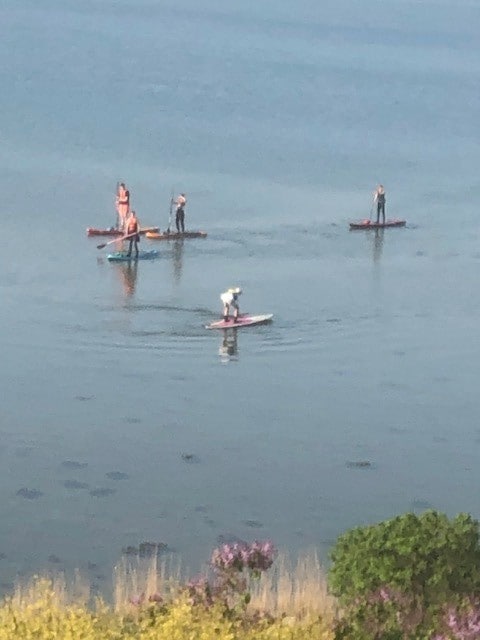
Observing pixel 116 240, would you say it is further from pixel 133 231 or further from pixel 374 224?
pixel 374 224

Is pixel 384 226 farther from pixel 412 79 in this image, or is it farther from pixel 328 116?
pixel 412 79

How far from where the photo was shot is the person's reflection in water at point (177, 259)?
4007 cm

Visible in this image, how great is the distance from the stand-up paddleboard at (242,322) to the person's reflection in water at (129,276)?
4.10 m

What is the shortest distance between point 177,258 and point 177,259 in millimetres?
129

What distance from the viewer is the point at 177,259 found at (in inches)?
1666

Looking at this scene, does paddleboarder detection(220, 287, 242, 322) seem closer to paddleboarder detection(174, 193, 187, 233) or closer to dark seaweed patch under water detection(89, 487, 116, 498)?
dark seaweed patch under water detection(89, 487, 116, 498)

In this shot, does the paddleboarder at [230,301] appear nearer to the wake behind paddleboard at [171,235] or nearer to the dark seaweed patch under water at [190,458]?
the dark seaweed patch under water at [190,458]

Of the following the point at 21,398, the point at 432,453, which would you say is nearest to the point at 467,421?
the point at 432,453

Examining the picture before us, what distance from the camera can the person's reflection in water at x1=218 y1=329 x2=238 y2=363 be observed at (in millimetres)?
31703

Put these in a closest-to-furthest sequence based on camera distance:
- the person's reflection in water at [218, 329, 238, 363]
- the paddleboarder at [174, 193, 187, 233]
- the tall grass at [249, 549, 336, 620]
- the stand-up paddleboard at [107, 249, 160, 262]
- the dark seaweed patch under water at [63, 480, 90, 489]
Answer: the tall grass at [249, 549, 336, 620] < the dark seaweed patch under water at [63, 480, 90, 489] < the person's reflection in water at [218, 329, 238, 363] < the stand-up paddleboard at [107, 249, 160, 262] < the paddleboarder at [174, 193, 187, 233]

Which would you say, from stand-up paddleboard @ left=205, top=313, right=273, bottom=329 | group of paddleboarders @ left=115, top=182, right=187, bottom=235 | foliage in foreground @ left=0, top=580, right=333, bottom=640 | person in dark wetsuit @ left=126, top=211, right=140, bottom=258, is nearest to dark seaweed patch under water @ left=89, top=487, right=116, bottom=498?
stand-up paddleboard @ left=205, top=313, right=273, bottom=329

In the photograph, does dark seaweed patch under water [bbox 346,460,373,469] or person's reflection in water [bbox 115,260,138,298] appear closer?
dark seaweed patch under water [bbox 346,460,373,469]

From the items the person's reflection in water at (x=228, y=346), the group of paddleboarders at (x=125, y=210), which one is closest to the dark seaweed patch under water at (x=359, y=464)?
the person's reflection in water at (x=228, y=346)

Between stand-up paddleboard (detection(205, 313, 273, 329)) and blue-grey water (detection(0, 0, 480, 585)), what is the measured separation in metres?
0.22
